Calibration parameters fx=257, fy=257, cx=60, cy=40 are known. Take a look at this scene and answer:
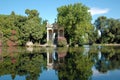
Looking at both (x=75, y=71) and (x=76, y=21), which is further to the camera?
(x=76, y=21)

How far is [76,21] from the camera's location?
212 feet

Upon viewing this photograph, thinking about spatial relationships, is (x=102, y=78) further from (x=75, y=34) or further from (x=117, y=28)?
(x=117, y=28)

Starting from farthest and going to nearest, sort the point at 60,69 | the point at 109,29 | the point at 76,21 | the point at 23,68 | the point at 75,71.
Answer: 1. the point at 109,29
2. the point at 76,21
3. the point at 23,68
4. the point at 60,69
5. the point at 75,71

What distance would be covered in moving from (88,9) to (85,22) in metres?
3.61

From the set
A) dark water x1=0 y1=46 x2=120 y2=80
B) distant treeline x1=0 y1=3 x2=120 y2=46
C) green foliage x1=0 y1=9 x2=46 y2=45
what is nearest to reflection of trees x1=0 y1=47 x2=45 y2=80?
dark water x1=0 y1=46 x2=120 y2=80

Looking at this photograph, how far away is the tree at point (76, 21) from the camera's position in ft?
208

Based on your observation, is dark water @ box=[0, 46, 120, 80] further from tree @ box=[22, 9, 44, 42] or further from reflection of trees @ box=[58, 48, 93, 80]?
tree @ box=[22, 9, 44, 42]

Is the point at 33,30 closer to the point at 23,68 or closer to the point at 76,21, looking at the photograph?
the point at 76,21

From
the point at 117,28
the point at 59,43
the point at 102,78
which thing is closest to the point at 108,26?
the point at 117,28

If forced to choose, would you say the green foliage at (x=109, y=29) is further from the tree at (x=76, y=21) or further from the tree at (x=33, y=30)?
the tree at (x=33, y=30)

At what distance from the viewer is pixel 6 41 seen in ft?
216

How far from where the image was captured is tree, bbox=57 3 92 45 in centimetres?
6342

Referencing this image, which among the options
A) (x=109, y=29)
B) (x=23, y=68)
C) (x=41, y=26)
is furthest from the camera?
(x=109, y=29)

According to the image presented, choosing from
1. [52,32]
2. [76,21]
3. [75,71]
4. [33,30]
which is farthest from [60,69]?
[52,32]
